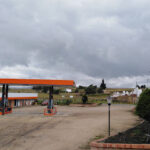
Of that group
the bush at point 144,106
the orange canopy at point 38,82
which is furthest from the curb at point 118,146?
the orange canopy at point 38,82

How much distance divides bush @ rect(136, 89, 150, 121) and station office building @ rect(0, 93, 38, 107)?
1150 inches

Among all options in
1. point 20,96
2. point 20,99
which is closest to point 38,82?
point 20,96

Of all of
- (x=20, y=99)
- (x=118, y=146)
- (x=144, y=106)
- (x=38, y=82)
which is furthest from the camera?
(x=20, y=99)

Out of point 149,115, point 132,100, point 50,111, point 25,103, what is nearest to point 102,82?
point 132,100

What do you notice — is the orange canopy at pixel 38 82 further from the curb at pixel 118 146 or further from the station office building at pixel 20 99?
the station office building at pixel 20 99

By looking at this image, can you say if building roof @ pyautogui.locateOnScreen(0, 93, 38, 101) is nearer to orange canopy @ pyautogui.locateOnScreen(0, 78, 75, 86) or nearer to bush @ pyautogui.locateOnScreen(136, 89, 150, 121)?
orange canopy @ pyautogui.locateOnScreen(0, 78, 75, 86)

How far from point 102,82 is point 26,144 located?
11776cm

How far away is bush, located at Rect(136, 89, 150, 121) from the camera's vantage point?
8.70 m

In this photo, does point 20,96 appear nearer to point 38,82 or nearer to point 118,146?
point 38,82

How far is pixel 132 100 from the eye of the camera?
53500 millimetres

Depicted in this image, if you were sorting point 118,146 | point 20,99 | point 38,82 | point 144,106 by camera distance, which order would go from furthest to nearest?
point 20,99 < point 38,82 < point 144,106 < point 118,146

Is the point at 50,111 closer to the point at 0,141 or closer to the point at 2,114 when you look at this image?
the point at 2,114

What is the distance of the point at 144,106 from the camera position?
8.88m

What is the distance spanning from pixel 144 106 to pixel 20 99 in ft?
111
